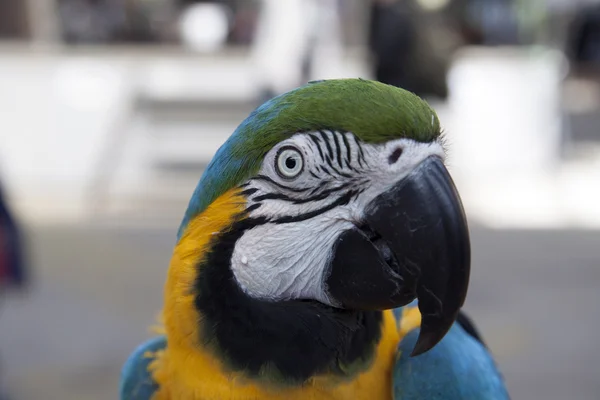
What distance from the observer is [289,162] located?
121cm

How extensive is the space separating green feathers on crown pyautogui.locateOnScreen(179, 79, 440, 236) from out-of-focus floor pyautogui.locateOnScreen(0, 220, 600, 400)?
277 centimetres

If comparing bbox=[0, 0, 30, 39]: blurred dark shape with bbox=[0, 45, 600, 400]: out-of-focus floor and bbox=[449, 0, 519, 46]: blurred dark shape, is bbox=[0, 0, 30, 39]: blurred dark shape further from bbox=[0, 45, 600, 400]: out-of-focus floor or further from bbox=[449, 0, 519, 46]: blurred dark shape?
bbox=[449, 0, 519, 46]: blurred dark shape

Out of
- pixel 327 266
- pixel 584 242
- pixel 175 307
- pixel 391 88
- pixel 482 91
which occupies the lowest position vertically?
pixel 584 242

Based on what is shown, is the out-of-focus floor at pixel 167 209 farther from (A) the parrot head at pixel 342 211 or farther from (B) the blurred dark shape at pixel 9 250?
(A) the parrot head at pixel 342 211

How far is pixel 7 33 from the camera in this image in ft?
26.3

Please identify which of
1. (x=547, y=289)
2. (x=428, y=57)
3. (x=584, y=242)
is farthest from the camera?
(x=584, y=242)

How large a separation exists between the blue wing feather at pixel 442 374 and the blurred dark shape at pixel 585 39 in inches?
451

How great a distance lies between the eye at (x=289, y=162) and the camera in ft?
3.93

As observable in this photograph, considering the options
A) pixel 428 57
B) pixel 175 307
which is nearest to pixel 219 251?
pixel 175 307

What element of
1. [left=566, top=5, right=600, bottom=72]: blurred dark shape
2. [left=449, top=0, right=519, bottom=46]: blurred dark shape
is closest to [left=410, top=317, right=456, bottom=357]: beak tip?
[left=449, top=0, right=519, bottom=46]: blurred dark shape

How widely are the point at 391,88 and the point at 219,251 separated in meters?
0.45

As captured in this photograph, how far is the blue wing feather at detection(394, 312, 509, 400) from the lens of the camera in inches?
54.1

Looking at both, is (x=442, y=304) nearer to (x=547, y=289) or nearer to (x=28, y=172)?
(x=547, y=289)

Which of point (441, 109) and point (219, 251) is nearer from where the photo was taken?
point (219, 251)
